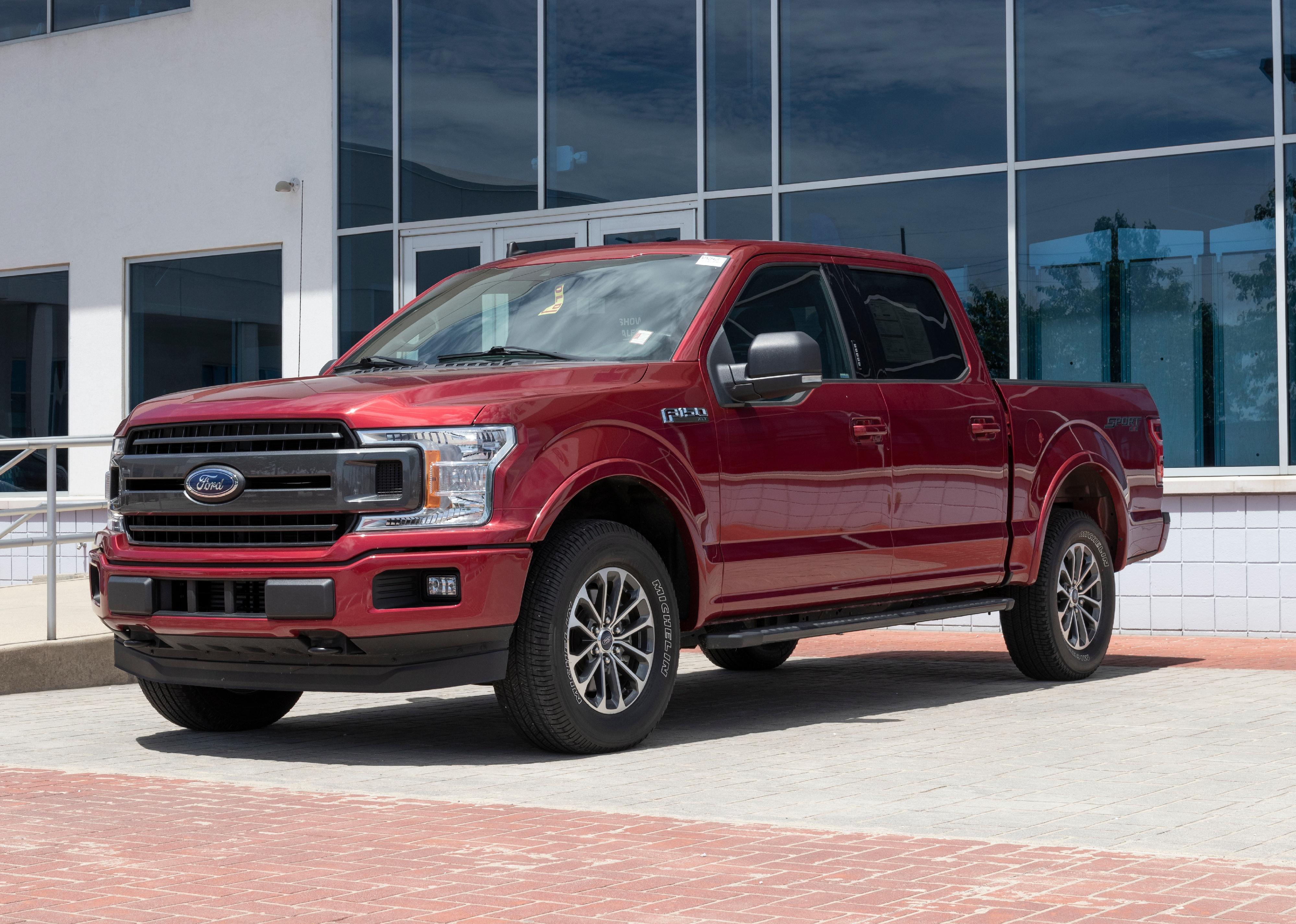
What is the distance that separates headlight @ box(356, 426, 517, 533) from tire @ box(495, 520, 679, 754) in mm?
397

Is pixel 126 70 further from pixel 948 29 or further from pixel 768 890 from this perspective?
pixel 768 890

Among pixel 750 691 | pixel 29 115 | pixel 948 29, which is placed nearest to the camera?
pixel 750 691

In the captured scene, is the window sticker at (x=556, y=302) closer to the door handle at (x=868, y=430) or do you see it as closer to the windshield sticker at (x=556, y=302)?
the windshield sticker at (x=556, y=302)

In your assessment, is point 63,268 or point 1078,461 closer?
point 1078,461

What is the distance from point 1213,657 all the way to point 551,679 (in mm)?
6341

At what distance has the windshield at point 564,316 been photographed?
7879mm

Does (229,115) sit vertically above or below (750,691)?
above

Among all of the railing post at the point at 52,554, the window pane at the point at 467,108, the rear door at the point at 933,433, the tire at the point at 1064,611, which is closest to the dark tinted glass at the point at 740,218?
the window pane at the point at 467,108

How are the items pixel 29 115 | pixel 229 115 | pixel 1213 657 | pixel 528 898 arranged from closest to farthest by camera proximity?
pixel 528 898 < pixel 1213 657 < pixel 229 115 < pixel 29 115

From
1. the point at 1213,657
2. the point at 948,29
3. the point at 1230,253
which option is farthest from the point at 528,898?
the point at 948,29

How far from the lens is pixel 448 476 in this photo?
22.4 feet

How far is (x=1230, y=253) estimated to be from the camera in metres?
13.3

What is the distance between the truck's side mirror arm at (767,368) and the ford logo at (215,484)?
2070mm

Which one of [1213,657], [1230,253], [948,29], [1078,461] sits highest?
[948,29]
